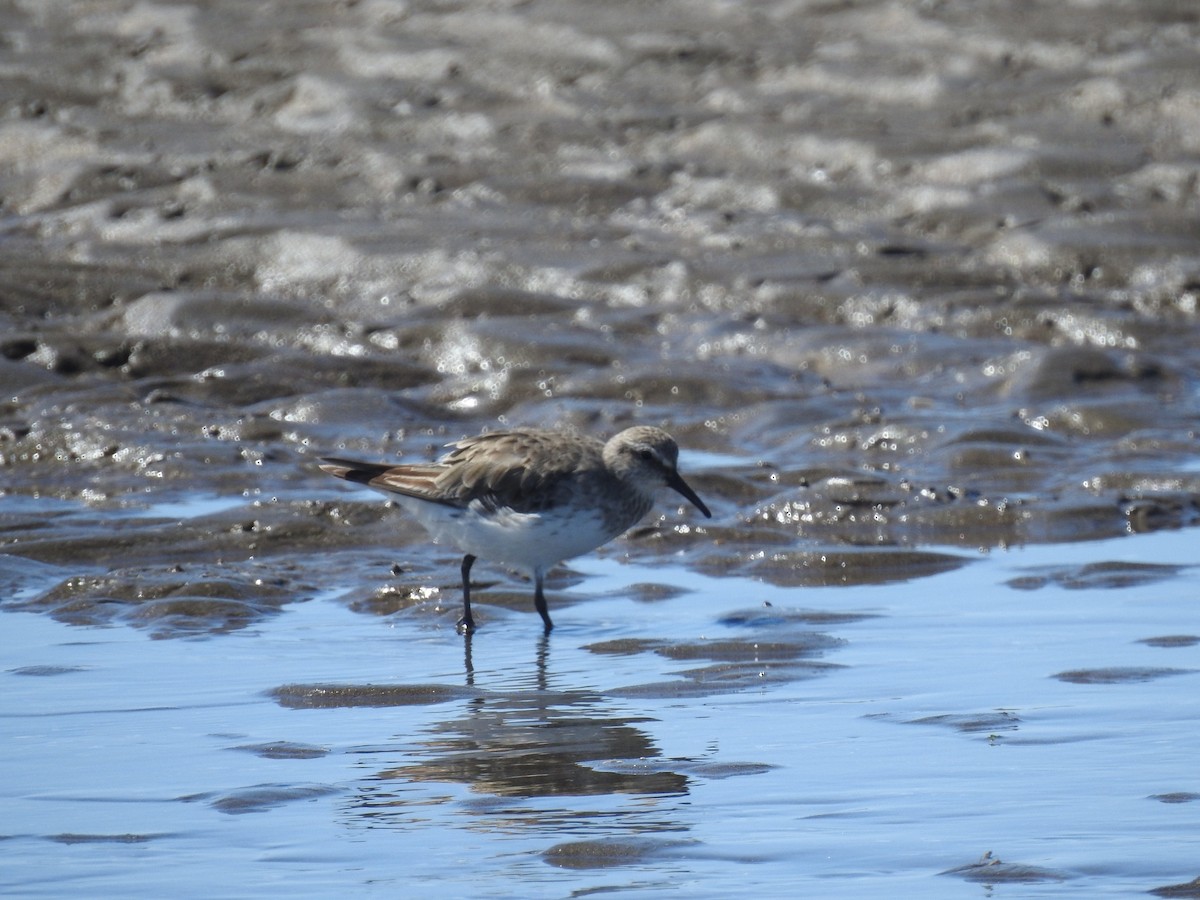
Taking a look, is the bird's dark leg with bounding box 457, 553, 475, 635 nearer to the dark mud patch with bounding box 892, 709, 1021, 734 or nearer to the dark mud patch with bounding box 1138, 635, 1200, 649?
the dark mud patch with bounding box 892, 709, 1021, 734

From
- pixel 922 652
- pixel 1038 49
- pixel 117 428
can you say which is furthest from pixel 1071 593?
pixel 1038 49

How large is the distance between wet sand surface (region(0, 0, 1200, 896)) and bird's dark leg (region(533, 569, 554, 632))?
0.13 metres

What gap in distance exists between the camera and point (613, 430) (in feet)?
36.7

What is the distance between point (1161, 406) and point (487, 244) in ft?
16.9

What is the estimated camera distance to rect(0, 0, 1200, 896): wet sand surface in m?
5.49

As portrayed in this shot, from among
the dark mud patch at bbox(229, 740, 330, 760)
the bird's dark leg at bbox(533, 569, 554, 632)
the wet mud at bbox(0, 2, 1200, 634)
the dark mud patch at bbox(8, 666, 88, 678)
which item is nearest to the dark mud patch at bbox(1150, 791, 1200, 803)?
the dark mud patch at bbox(229, 740, 330, 760)

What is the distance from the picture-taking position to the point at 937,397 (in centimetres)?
1184

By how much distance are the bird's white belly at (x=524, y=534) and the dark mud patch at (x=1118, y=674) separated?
90.0 inches

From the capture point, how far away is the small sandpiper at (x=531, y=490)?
830cm

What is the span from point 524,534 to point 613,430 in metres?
3.00

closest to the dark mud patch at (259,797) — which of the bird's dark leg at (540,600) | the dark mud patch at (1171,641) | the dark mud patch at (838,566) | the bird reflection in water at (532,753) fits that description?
the bird reflection in water at (532,753)

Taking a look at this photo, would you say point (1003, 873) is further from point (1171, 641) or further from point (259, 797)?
point (1171, 641)

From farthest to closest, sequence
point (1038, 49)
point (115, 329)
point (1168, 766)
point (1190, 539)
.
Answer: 1. point (1038, 49)
2. point (115, 329)
3. point (1190, 539)
4. point (1168, 766)

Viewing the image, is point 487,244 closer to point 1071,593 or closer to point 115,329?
point 115,329
